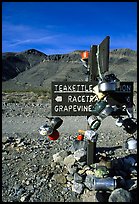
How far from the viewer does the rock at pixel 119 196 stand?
3.60 metres

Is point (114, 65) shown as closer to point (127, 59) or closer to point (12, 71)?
point (127, 59)

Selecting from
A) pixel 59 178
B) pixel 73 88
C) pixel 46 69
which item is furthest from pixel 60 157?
pixel 46 69

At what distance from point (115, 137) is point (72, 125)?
2.51 metres

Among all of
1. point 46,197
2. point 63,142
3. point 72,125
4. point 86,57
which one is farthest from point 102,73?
point 72,125

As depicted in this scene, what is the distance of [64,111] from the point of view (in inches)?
169

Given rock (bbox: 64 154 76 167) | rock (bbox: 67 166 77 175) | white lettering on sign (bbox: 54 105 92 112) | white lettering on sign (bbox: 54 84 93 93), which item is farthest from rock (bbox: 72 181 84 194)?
white lettering on sign (bbox: 54 84 93 93)

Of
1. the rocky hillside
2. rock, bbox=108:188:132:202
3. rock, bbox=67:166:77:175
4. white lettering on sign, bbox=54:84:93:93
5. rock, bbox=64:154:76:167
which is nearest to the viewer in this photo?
rock, bbox=108:188:132:202

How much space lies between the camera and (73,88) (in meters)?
4.26

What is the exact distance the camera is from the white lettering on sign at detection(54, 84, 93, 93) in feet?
13.9

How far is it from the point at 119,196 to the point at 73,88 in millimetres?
1657

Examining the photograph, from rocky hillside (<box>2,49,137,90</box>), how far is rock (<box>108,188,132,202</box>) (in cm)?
5827

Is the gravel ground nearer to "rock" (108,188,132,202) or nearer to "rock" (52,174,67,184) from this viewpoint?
"rock" (52,174,67,184)

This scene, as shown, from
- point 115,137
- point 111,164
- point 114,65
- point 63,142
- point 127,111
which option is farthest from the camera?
point 114,65

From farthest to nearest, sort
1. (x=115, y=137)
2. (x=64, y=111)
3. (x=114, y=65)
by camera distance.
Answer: (x=114, y=65) < (x=115, y=137) < (x=64, y=111)
